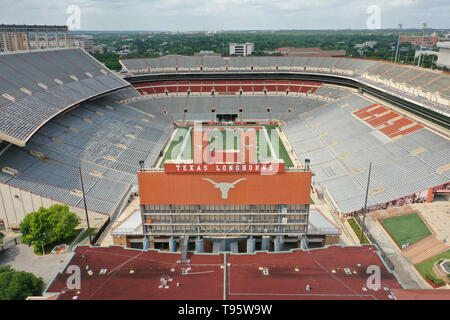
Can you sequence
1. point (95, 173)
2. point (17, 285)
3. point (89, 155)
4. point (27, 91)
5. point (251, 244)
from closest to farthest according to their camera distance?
point (17, 285) < point (251, 244) < point (95, 173) < point (89, 155) < point (27, 91)

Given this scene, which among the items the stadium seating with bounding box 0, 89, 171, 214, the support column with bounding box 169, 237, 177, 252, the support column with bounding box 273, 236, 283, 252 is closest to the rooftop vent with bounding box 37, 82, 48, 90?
the stadium seating with bounding box 0, 89, 171, 214

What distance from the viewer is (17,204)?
31453mm

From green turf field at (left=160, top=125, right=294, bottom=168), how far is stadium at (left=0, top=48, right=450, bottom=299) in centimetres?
37

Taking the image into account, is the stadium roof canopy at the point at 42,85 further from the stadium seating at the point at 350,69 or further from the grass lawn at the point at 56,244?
the stadium seating at the point at 350,69

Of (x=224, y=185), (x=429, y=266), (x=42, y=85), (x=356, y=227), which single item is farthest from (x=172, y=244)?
(x=42, y=85)

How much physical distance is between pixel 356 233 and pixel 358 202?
5140 millimetres

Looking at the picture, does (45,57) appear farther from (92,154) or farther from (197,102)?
(197,102)

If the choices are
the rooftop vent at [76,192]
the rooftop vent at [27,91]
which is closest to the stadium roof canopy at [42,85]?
the rooftop vent at [27,91]

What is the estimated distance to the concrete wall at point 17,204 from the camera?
31156 millimetres

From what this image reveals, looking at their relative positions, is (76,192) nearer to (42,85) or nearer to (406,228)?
(42,85)

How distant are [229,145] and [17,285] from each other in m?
39.4

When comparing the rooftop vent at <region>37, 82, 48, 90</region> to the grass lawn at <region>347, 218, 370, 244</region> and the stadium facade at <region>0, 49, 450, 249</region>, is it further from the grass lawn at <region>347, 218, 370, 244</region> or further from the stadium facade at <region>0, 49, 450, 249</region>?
the grass lawn at <region>347, 218, 370, 244</region>

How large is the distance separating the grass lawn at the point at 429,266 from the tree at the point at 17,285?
87.3ft
